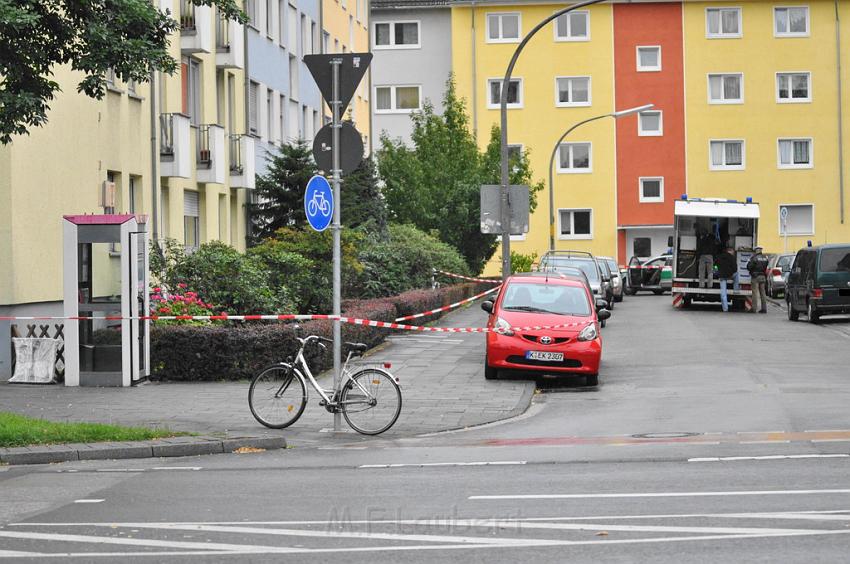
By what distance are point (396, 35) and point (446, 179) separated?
78.0 ft

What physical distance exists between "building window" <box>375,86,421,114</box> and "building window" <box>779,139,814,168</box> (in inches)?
727

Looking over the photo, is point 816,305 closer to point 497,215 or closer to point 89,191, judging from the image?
point 497,215

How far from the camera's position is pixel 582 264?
3978 cm

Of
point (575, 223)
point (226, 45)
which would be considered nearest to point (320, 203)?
point (226, 45)

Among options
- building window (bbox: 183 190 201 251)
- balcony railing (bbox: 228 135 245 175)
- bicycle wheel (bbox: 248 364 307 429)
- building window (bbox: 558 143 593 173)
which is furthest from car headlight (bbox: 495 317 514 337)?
building window (bbox: 558 143 593 173)

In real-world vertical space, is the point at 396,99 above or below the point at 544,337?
above

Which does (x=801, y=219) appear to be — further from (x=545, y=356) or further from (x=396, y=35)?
(x=545, y=356)

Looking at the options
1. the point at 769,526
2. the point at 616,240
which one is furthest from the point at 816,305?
the point at 616,240

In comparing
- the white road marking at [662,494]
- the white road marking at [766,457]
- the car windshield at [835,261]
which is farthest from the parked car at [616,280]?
the white road marking at [662,494]

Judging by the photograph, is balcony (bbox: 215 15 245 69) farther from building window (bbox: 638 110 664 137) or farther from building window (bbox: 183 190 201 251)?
building window (bbox: 638 110 664 137)

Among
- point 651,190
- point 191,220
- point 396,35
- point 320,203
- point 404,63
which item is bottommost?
point 320,203

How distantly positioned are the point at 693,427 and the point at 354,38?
49.3 m

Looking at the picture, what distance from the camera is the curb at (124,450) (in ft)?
41.5

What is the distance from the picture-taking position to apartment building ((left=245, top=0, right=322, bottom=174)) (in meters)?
42.8
